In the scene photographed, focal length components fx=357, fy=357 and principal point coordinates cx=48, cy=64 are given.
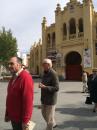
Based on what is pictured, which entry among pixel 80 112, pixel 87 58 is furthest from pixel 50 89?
pixel 87 58

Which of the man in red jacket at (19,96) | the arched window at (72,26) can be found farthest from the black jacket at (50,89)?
the arched window at (72,26)

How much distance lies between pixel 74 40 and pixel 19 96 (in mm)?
45279

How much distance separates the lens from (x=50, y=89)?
27.7ft

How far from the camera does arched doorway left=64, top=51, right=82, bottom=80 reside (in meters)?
51.3

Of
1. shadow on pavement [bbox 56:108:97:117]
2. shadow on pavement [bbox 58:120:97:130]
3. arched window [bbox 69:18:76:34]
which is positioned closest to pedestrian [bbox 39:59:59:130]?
shadow on pavement [bbox 58:120:97:130]

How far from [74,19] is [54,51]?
5885 millimetres

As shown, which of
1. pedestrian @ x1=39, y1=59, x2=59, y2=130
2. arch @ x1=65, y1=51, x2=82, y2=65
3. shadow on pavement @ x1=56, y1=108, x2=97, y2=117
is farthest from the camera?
arch @ x1=65, y1=51, x2=82, y2=65

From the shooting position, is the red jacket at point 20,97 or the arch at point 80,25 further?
the arch at point 80,25

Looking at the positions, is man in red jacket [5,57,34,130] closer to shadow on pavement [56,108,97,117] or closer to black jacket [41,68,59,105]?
black jacket [41,68,59,105]

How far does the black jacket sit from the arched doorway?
42.4m

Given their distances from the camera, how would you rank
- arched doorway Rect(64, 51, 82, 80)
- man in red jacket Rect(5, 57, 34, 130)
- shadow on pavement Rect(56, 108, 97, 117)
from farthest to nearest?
arched doorway Rect(64, 51, 82, 80) → shadow on pavement Rect(56, 108, 97, 117) → man in red jacket Rect(5, 57, 34, 130)

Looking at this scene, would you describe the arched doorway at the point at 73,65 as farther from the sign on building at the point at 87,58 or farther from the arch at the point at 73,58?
the sign on building at the point at 87,58

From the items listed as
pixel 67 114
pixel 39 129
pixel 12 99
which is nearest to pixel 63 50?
pixel 67 114

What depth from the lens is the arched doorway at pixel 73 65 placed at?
51.3m
